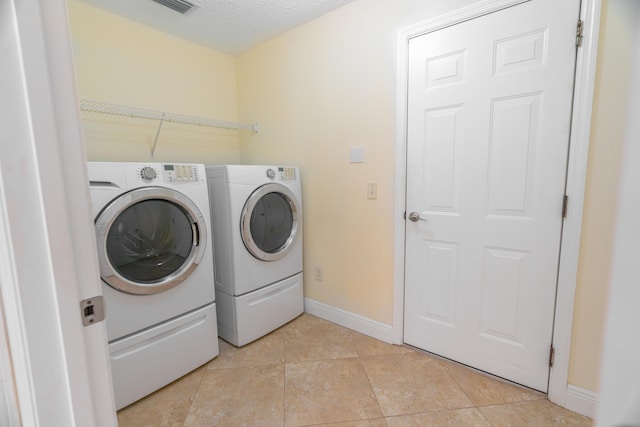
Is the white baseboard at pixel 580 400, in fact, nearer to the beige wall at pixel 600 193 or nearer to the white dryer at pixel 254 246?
the beige wall at pixel 600 193

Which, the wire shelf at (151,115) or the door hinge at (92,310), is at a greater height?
the wire shelf at (151,115)

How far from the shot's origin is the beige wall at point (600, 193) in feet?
3.75

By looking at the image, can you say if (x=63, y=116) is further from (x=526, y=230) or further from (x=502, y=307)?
(x=502, y=307)

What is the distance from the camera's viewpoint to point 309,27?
2.08m

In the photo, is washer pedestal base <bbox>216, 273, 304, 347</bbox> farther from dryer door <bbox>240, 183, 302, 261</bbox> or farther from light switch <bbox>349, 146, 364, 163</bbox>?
light switch <bbox>349, 146, 364, 163</bbox>

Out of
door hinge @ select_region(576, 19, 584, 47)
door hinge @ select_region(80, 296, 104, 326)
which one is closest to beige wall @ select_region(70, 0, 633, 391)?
door hinge @ select_region(576, 19, 584, 47)

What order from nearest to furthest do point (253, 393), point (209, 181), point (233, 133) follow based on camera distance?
1. point (253, 393)
2. point (209, 181)
3. point (233, 133)

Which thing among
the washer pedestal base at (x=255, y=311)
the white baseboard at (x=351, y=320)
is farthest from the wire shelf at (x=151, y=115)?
the white baseboard at (x=351, y=320)

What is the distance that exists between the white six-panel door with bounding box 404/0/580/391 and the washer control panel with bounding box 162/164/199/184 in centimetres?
130

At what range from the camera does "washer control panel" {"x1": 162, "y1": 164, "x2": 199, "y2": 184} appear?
150cm

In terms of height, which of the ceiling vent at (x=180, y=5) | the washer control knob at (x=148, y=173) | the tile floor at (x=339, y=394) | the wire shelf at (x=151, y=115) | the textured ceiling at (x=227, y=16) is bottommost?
the tile floor at (x=339, y=394)

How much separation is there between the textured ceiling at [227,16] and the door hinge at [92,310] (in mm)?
1988

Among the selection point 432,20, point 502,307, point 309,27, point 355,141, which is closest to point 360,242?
point 355,141

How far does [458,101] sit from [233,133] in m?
2.00
